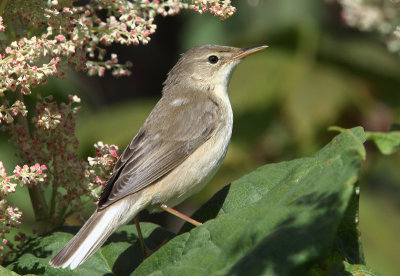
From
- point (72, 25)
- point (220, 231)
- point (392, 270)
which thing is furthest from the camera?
point (392, 270)

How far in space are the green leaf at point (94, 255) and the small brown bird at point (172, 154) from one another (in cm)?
10

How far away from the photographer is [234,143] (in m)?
6.34

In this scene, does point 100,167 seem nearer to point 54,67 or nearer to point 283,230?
point 54,67

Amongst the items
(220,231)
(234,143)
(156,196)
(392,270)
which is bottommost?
(392,270)

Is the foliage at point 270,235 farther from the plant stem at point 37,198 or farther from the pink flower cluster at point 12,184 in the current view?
the pink flower cluster at point 12,184

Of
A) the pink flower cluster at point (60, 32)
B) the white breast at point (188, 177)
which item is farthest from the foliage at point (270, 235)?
the pink flower cluster at point (60, 32)

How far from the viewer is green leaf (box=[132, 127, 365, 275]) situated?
2.06 meters

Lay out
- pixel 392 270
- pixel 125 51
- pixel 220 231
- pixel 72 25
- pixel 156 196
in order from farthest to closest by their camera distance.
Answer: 1. pixel 125 51
2. pixel 392 270
3. pixel 156 196
4. pixel 72 25
5. pixel 220 231

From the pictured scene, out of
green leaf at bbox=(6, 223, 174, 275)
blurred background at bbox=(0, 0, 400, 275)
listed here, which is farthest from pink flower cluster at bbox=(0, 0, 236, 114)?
blurred background at bbox=(0, 0, 400, 275)

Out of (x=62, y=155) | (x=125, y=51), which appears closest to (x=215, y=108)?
(x=62, y=155)

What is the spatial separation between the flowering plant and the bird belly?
1.51ft

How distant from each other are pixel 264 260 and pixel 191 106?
2.35m

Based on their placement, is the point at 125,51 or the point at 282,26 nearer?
the point at 282,26

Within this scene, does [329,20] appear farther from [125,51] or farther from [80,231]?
[80,231]
